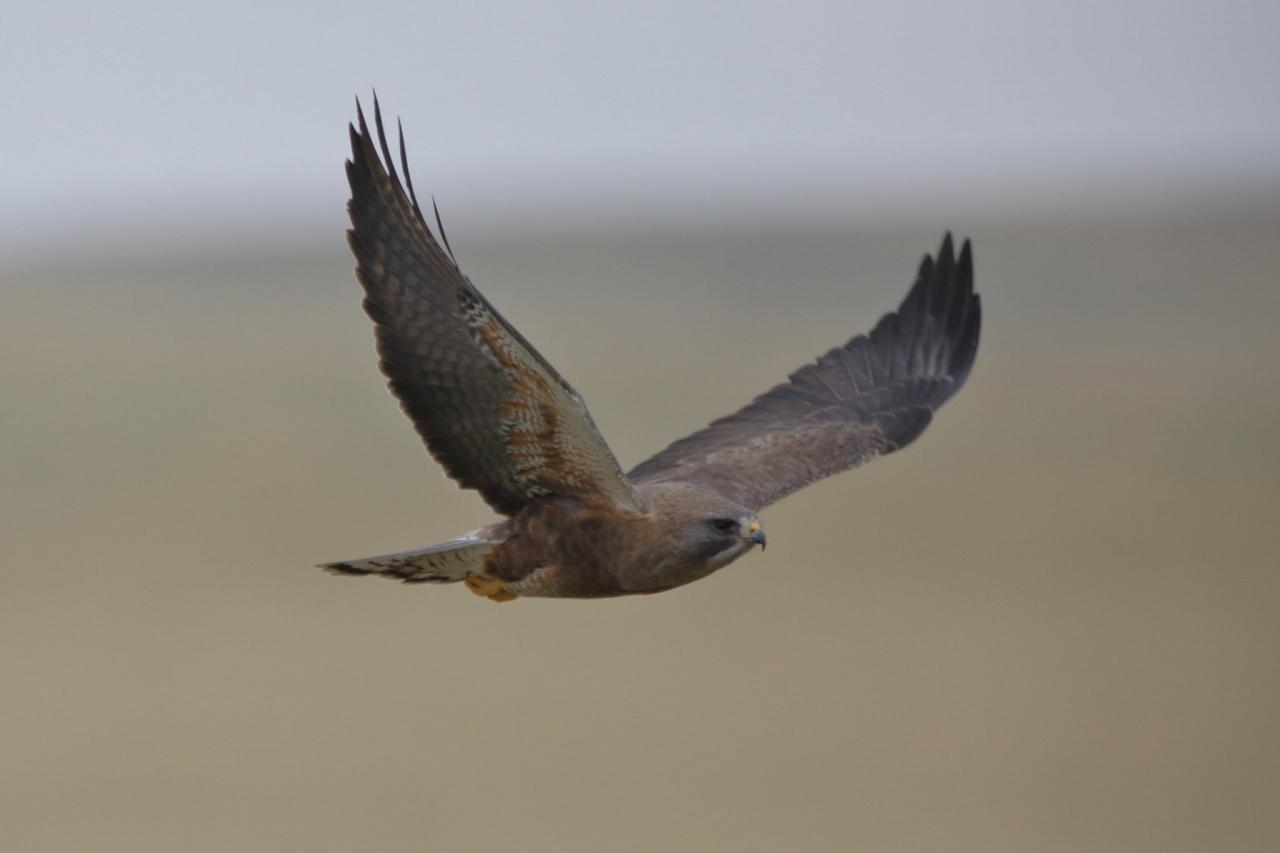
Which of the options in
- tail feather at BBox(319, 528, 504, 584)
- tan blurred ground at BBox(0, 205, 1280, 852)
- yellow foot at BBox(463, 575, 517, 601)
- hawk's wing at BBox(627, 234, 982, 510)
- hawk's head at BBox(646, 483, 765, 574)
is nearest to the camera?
hawk's head at BBox(646, 483, 765, 574)

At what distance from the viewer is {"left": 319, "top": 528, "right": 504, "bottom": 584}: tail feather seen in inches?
340

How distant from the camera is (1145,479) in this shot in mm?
37688

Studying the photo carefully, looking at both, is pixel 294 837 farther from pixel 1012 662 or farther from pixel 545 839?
pixel 1012 662

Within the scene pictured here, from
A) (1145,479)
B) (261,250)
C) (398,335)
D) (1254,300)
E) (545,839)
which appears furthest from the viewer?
(261,250)

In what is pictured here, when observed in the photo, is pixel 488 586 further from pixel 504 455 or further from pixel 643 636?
pixel 643 636

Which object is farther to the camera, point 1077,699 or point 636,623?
point 636,623

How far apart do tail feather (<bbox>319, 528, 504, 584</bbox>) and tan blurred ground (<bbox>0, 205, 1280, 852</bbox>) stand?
37.6 feet

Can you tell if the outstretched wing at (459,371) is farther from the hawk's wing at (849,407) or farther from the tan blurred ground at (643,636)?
the tan blurred ground at (643,636)

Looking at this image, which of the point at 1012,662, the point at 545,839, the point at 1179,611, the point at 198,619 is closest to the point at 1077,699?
the point at 1012,662

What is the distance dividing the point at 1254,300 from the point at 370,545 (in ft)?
131

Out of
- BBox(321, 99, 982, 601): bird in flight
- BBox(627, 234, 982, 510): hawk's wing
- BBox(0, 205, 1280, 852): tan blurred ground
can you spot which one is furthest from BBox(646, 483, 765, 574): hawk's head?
BBox(0, 205, 1280, 852): tan blurred ground

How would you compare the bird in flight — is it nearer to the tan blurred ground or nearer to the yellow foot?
the yellow foot

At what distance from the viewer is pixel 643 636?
1077 inches

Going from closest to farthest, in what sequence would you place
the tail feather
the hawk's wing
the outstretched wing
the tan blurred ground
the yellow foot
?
the outstretched wing < the tail feather < the yellow foot < the hawk's wing < the tan blurred ground
